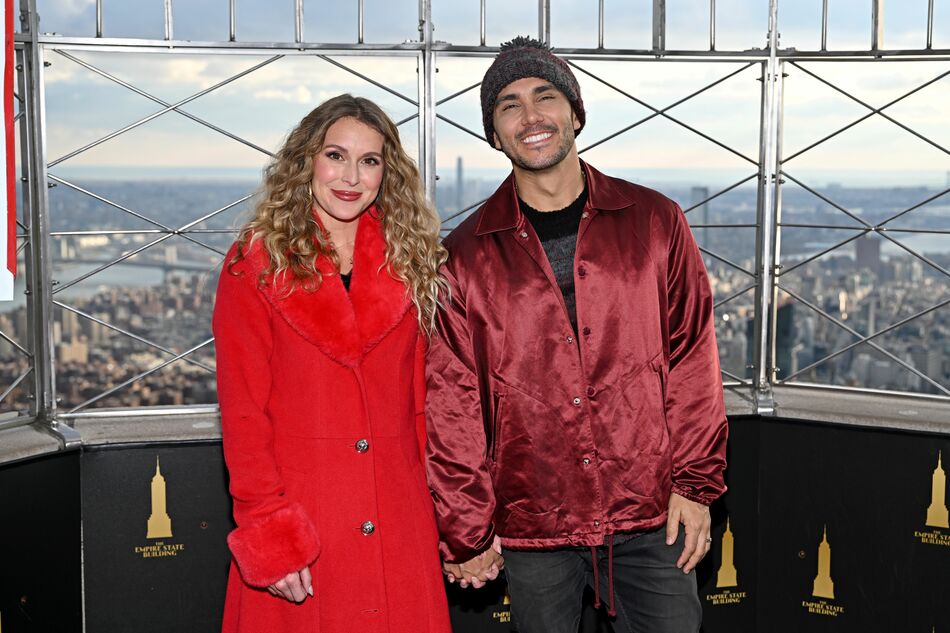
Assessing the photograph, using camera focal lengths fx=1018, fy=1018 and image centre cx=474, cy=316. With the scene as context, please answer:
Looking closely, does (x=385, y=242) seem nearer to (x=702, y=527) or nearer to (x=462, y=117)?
(x=702, y=527)

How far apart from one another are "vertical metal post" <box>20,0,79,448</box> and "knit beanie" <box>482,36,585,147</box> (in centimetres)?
172

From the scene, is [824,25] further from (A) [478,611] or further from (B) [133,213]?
(B) [133,213]

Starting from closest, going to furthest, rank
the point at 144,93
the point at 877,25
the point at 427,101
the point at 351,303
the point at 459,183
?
the point at 351,303, the point at 144,93, the point at 427,101, the point at 877,25, the point at 459,183

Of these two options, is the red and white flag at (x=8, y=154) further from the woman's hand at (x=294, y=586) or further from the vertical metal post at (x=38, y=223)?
the vertical metal post at (x=38, y=223)

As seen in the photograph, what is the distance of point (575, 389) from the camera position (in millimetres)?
2420

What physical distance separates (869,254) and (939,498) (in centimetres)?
498

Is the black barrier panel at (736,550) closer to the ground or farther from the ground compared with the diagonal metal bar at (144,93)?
closer to the ground

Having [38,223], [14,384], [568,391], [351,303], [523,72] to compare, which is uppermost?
[523,72]

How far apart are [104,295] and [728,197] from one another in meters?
4.09

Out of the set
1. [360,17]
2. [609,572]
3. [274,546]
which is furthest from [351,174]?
[360,17]

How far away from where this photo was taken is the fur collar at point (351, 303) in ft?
7.52

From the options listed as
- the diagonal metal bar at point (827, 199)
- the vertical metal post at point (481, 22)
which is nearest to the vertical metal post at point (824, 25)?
the diagonal metal bar at point (827, 199)

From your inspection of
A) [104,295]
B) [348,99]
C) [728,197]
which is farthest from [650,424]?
[104,295]

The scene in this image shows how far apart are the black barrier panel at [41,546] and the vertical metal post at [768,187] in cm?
248
